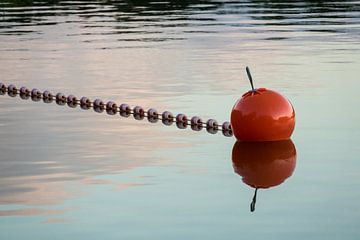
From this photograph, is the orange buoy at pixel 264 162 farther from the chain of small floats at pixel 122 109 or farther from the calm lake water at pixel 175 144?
the chain of small floats at pixel 122 109

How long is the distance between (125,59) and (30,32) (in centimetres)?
973

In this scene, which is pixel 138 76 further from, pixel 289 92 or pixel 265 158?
pixel 265 158

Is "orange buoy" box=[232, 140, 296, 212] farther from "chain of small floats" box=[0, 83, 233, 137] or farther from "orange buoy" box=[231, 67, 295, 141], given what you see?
"chain of small floats" box=[0, 83, 233, 137]

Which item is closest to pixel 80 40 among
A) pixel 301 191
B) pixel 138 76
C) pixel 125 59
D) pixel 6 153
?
pixel 125 59

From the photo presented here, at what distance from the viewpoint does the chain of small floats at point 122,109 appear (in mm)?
18391

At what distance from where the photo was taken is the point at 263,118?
55.0 feet

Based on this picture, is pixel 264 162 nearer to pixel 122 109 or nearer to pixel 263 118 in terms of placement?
pixel 263 118

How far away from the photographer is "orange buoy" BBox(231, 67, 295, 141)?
16.7 m

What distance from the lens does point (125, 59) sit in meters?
29.2

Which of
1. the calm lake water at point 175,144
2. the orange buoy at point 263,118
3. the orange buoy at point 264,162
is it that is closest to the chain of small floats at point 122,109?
the calm lake water at point 175,144

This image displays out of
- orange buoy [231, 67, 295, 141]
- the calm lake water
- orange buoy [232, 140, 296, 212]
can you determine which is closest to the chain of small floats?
the calm lake water

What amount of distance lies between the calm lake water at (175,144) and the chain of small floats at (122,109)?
1.02 feet

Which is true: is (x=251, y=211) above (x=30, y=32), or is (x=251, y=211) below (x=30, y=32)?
above

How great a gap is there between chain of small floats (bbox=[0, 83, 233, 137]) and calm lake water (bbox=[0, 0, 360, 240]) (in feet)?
1.02
